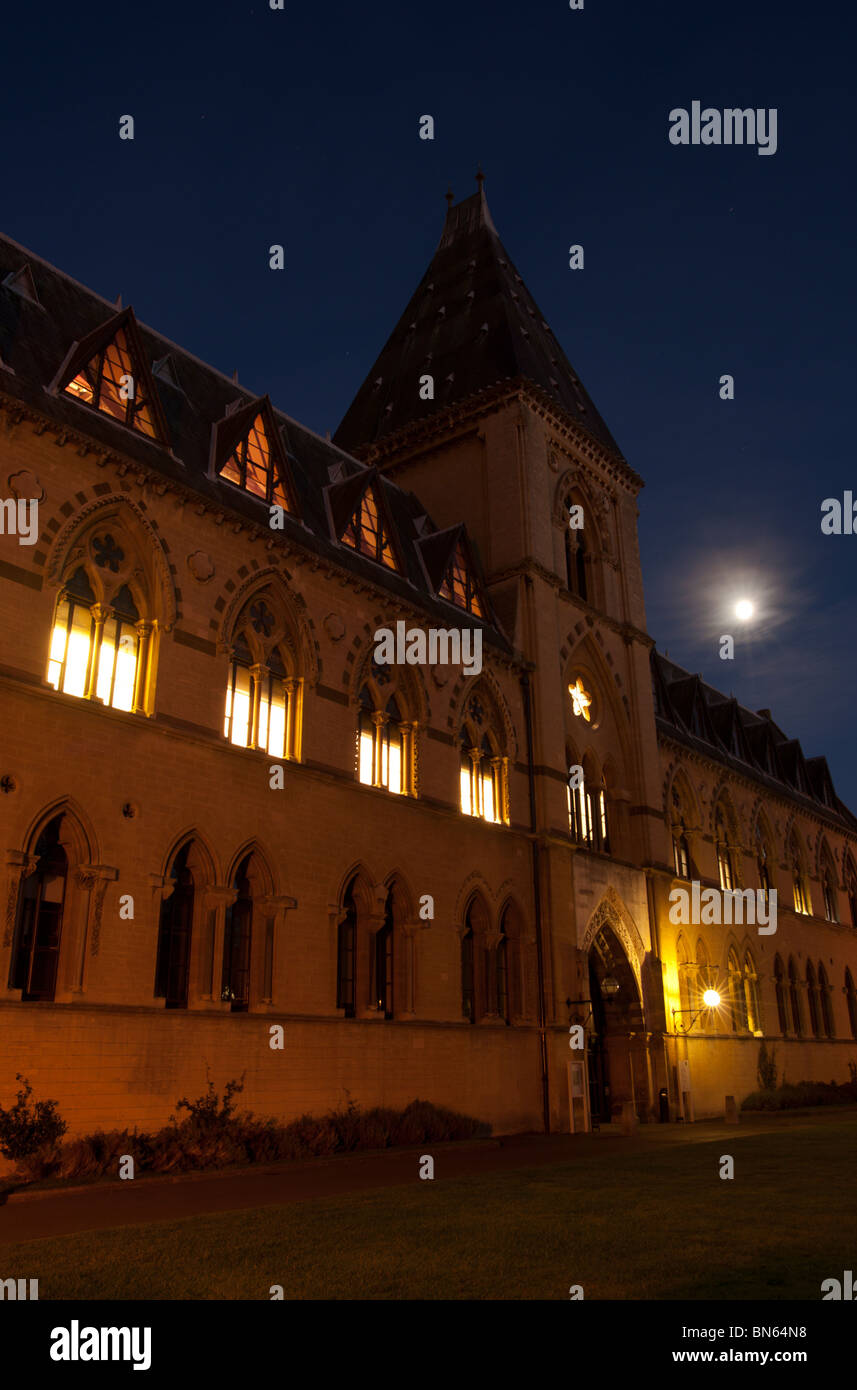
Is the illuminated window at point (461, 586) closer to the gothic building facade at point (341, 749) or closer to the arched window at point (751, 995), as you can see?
the gothic building facade at point (341, 749)

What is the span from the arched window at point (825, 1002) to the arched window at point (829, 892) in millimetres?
4068

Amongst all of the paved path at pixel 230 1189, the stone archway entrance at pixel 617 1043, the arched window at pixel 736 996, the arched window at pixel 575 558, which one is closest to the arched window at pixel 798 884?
the arched window at pixel 736 996

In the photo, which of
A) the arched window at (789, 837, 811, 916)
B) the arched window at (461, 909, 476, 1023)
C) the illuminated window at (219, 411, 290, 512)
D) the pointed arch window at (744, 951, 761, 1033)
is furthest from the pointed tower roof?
the arched window at (789, 837, 811, 916)

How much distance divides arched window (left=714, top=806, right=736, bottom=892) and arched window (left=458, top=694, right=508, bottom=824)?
17.4 metres

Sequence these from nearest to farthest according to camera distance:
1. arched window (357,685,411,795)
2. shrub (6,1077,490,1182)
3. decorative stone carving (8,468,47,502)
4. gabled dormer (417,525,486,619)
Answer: shrub (6,1077,490,1182), decorative stone carving (8,468,47,502), arched window (357,685,411,795), gabled dormer (417,525,486,619)

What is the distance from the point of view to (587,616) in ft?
116

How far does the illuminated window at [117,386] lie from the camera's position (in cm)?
2100

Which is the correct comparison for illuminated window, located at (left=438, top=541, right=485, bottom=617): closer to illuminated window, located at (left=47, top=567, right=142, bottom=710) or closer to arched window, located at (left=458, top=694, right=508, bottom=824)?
arched window, located at (left=458, top=694, right=508, bottom=824)

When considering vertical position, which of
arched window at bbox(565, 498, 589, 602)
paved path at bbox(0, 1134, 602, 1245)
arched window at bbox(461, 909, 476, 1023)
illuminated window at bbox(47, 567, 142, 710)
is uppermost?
arched window at bbox(565, 498, 589, 602)

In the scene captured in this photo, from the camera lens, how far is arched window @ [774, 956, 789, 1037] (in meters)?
44.4
